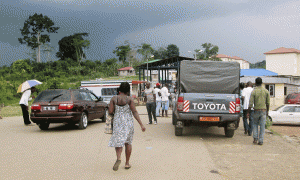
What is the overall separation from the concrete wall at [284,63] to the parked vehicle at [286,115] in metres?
47.7

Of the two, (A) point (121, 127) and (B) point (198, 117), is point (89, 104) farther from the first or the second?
(A) point (121, 127)

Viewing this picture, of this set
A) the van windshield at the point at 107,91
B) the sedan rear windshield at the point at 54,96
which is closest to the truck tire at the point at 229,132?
the sedan rear windshield at the point at 54,96

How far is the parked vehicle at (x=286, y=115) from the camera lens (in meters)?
15.5

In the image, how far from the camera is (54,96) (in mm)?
10844

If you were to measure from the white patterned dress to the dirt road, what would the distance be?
565 mm

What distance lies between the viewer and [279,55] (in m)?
60.8

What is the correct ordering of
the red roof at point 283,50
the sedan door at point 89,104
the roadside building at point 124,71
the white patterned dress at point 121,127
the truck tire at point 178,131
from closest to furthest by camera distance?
the white patterned dress at point 121,127, the truck tire at point 178,131, the sedan door at point 89,104, the red roof at point 283,50, the roadside building at point 124,71

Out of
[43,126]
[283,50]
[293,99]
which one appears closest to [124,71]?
[283,50]

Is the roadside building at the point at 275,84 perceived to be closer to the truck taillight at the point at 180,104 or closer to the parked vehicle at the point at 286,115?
the parked vehicle at the point at 286,115

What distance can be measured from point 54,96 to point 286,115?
11890 mm

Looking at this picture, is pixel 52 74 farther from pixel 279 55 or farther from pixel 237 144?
pixel 237 144

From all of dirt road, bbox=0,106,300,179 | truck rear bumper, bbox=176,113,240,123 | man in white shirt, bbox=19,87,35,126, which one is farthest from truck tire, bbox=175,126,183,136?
man in white shirt, bbox=19,87,35,126

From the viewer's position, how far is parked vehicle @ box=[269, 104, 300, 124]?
15508 mm

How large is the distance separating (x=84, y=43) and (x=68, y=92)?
8274 centimetres
